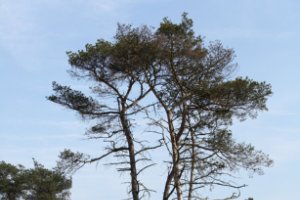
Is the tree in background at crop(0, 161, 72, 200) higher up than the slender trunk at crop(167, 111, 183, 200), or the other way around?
the tree in background at crop(0, 161, 72, 200)

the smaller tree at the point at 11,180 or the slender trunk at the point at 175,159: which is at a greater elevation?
the smaller tree at the point at 11,180

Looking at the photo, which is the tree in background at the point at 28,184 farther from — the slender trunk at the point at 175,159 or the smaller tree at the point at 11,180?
the slender trunk at the point at 175,159

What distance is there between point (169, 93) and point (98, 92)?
3.29m

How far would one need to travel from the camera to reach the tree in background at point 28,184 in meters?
39.8

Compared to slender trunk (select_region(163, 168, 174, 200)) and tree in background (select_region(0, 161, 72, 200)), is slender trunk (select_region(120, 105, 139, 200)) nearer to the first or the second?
slender trunk (select_region(163, 168, 174, 200))

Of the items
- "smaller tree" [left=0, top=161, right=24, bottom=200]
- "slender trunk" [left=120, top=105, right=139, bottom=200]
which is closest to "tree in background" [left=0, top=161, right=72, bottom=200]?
"smaller tree" [left=0, top=161, right=24, bottom=200]

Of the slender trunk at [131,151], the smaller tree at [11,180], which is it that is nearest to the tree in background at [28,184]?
the smaller tree at [11,180]

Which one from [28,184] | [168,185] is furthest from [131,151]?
[28,184]

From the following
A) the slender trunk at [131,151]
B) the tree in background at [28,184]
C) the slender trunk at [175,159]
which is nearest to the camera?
the slender trunk at [175,159]

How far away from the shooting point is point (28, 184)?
4194 centimetres

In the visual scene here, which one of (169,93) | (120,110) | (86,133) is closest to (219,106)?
(169,93)

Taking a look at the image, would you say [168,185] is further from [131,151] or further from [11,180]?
[11,180]

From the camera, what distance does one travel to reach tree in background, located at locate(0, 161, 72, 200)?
131ft

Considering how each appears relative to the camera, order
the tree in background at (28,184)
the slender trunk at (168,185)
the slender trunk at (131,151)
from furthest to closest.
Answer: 1. the tree in background at (28,184)
2. the slender trunk at (131,151)
3. the slender trunk at (168,185)
